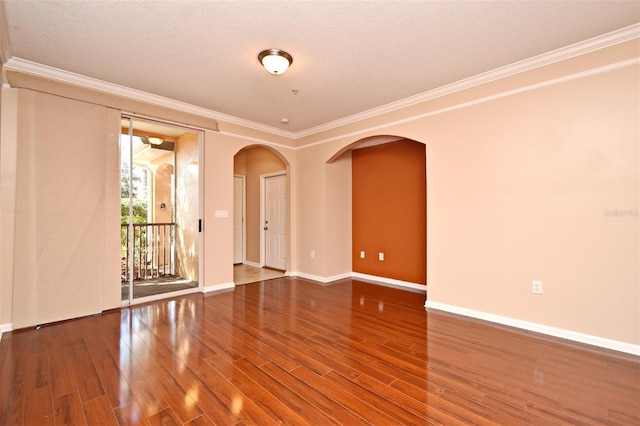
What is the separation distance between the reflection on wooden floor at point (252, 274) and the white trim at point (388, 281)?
4.98 feet

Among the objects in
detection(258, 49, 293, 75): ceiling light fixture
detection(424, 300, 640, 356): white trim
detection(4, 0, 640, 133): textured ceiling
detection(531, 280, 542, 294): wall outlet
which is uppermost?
detection(4, 0, 640, 133): textured ceiling

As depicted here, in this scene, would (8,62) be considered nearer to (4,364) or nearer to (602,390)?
(4,364)

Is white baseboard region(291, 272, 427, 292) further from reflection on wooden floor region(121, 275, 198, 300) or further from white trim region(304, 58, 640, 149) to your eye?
white trim region(304, 58, 640, 149)

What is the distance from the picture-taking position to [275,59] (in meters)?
2.82

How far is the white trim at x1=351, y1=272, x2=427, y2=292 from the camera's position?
4.76 meters

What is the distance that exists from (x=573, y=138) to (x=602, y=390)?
217 cm

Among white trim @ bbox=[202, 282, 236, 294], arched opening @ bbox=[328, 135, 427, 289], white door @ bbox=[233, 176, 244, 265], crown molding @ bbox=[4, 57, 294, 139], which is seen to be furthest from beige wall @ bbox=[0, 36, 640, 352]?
white door @ bbox=[233, 176, 244, 265]

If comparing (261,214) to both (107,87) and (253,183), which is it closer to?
(253,183)

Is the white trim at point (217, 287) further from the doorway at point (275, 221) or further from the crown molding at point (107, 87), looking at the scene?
the crown molding at point (107, 87)

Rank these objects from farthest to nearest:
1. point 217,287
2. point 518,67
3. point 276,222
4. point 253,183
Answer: point 253,183 → point 276,222 → point 217,287 → point 518,67

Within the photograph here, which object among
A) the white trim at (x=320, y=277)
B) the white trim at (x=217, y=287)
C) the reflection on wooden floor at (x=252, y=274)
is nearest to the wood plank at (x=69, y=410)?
the white trim at (x=217, y=287)

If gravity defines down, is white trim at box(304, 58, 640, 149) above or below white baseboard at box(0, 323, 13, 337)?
above

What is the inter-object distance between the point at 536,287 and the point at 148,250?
16.8 feet

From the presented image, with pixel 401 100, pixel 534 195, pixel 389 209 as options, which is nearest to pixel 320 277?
pixel 389 209
